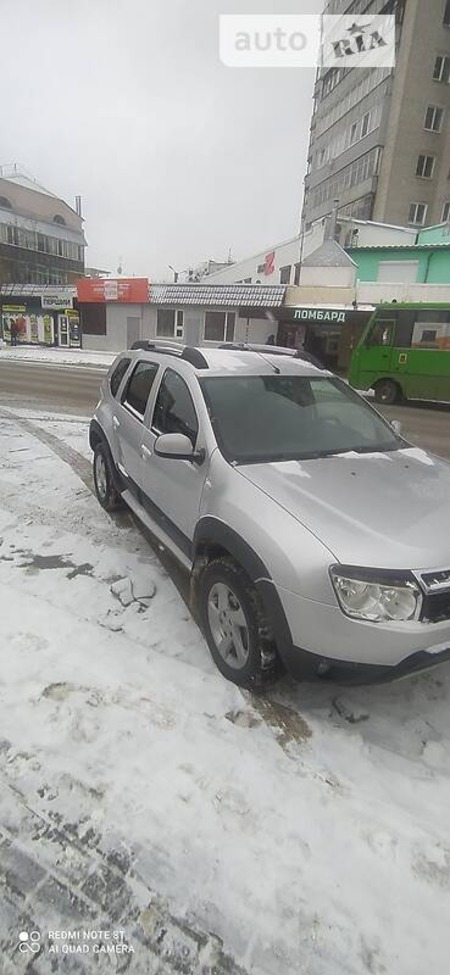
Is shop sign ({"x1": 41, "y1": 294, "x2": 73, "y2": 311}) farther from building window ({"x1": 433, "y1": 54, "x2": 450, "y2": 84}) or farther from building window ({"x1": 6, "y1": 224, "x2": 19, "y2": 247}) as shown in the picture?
building window ({"x1": 433, "y1": 54, "x2": 450, "y2": 84})

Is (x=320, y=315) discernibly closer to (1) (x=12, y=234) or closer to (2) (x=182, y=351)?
(2) (x=182, y=351)

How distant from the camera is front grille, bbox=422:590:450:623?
2111mm

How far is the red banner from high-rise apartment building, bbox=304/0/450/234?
15634 mm

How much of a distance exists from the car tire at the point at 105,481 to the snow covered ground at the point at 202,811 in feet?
5.99

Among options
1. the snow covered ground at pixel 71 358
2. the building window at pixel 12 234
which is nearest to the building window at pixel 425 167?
the snow covered ground at pixel 71 358

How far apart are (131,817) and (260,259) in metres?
33.9

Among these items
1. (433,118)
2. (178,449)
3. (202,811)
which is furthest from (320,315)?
(202,811)

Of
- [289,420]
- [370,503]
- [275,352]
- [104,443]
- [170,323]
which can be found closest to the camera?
[370,503]

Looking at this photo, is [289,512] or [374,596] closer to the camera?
[374,596]

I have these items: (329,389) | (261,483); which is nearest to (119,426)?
(329,389)

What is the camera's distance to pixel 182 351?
12.7 ft

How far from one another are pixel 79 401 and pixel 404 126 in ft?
97.7

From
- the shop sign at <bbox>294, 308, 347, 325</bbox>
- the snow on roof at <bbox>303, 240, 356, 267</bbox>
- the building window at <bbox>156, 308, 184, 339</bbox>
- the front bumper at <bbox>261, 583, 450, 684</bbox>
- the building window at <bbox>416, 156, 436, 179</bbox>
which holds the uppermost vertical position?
the building window at <bbox>416, 156, 436, 179</bbox>

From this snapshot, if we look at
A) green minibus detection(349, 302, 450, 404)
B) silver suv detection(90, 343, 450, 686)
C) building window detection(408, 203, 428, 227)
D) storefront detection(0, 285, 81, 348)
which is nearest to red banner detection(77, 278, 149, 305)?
storefront detection(0, 285, 81, 348)
